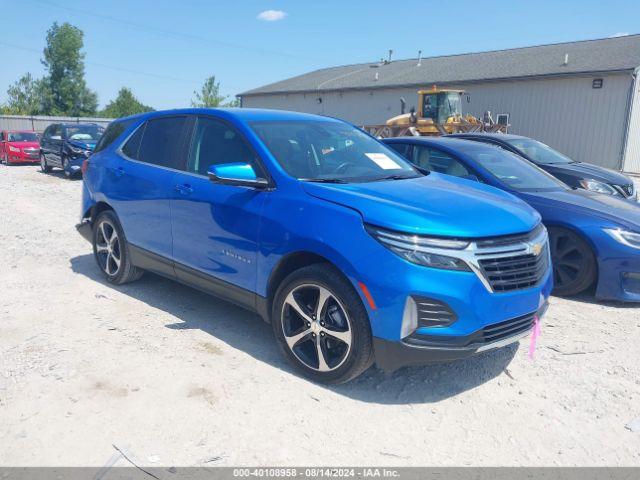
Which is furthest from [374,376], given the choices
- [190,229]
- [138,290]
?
[138,290]

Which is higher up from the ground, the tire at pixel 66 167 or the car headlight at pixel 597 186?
the car headlight at pixel 597 186

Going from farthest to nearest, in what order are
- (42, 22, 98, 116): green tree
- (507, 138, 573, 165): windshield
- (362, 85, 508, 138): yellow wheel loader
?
(42, 22, 98, 116): green tree → (362, 85, 508, 138): yellow wheel loader → (507, 138, 573, 165): windshield

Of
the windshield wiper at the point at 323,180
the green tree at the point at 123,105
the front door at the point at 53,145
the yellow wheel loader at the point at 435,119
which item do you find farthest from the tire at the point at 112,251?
the green tree at the point at 123,105

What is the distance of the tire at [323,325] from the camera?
3.20m

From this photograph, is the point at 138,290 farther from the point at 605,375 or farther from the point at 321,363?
the point at 605,375

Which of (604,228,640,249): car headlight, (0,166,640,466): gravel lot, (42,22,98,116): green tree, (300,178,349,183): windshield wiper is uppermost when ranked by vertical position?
(42,22,98,116): green tree

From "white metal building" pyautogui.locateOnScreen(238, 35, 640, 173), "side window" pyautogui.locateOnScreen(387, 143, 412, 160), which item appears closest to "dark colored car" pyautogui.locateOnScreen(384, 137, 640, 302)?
"side window" pyautogui.locateOnScreen(387, 143, 412, 160)

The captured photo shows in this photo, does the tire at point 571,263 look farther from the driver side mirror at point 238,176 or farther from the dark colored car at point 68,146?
the dark colored car at point 68,146

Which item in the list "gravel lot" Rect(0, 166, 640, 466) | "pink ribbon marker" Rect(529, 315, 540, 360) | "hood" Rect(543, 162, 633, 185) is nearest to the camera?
"gravel lot" Rect(0, 166, 640, 466)

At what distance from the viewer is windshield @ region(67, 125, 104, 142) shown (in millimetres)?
17406

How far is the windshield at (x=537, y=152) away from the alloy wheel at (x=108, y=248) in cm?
608

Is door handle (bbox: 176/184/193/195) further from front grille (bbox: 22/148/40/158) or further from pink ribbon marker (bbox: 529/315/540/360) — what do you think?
front grille (bbox: 22/148/40/158)

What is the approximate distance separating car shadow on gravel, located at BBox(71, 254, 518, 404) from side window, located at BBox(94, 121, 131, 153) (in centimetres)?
146

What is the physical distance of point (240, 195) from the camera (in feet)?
12.7
